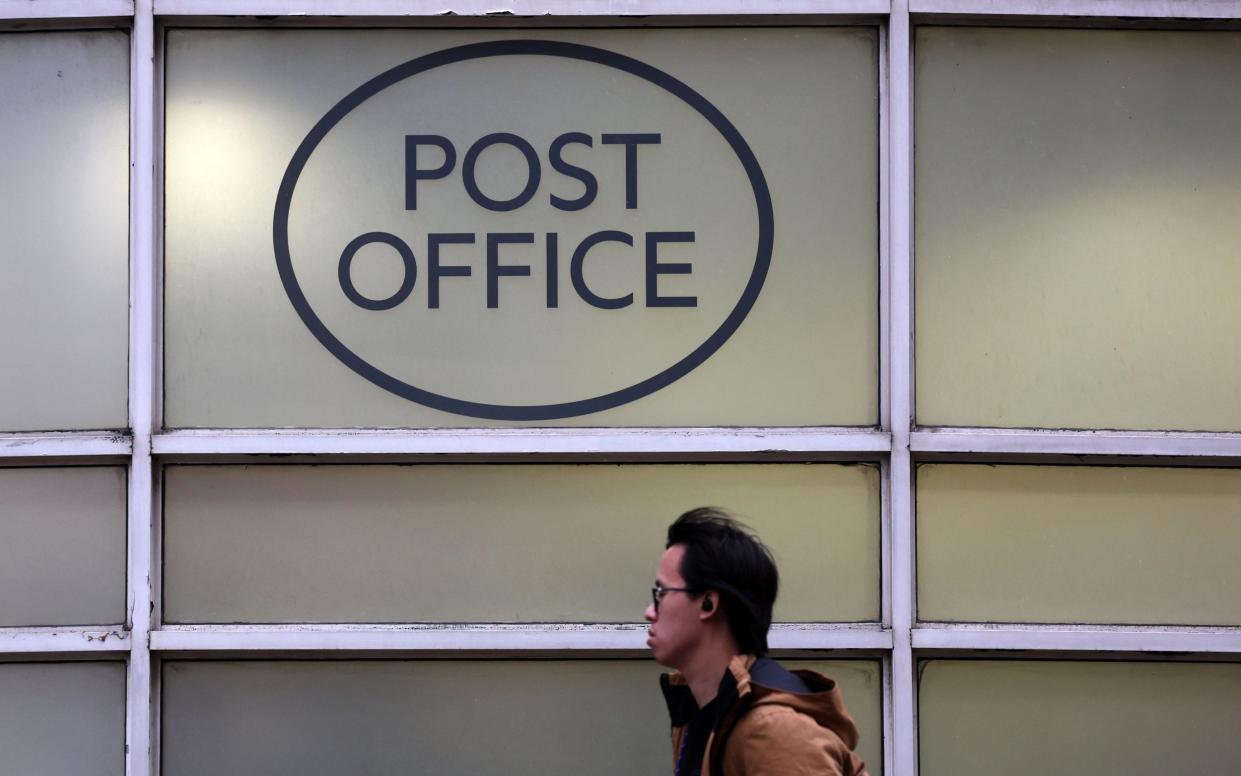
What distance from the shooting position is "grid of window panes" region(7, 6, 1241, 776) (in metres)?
3.99

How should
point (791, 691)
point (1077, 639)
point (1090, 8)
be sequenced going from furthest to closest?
1. point (1090, 8)
2. point (1077, 639)
3. point (791, 691)

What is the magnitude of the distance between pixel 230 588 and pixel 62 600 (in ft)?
1.71

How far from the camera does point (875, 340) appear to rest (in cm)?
406

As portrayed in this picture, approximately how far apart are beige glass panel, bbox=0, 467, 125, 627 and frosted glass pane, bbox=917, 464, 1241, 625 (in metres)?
2.52

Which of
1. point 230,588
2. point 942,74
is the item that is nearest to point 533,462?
point 230,588

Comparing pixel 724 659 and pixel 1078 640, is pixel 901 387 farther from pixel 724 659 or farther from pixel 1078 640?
pixel 724 659

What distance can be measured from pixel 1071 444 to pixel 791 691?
6.18 feet

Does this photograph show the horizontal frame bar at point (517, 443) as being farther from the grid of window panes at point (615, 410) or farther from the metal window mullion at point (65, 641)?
the metal window mullion at point (65, 641)

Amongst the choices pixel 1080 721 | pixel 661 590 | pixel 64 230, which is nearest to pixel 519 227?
pixel 64 230

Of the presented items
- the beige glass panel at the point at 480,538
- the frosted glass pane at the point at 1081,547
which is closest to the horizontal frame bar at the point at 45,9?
the beige glass panel at the point at 480,538

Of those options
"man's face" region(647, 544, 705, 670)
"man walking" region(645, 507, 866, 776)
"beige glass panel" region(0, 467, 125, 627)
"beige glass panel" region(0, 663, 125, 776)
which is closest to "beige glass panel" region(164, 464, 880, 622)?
"beige glass panel" region(0, 467, 125, 627)

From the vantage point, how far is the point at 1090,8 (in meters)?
4.05

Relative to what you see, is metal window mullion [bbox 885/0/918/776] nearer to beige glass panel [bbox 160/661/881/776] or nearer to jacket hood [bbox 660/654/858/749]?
beige glass panel [bbox 160/661/881/776]

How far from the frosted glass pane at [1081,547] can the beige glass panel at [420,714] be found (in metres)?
0.44
